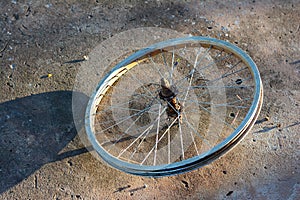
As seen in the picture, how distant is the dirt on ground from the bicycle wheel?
0.70 feet

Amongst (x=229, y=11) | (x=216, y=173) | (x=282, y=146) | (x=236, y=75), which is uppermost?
(x=229, y=11)

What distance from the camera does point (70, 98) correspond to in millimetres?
4328

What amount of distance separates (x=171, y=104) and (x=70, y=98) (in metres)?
1.19

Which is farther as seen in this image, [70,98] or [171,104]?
[70,98]

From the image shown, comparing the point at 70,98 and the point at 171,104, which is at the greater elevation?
the point at 171,104

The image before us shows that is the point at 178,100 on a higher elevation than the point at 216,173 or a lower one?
higher

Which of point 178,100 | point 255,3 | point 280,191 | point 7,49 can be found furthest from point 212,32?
point 7,49

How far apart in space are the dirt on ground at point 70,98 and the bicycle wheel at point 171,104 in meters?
0.21

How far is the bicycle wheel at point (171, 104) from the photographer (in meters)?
3.88

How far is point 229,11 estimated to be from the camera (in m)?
4.82

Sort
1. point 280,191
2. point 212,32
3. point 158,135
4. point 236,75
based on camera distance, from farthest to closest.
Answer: point 212,32, point 236,75, point 158,135, point 280,191

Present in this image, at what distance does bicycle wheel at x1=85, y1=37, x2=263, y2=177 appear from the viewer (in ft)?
12.7

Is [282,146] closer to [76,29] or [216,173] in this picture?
[216,173]

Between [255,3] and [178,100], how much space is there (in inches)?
71.4
